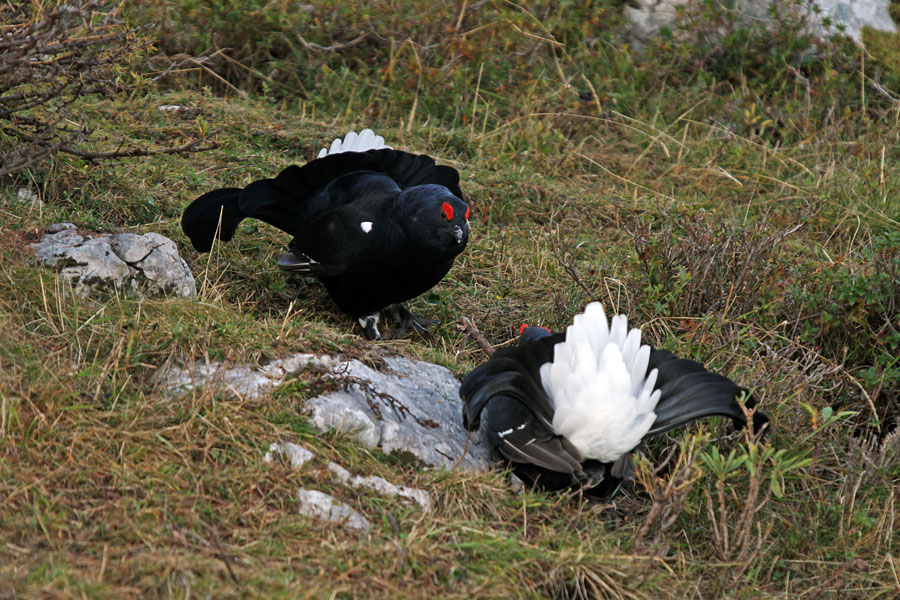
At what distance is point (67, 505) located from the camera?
2.55m

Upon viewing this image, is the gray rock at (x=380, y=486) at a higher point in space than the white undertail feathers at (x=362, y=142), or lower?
lower

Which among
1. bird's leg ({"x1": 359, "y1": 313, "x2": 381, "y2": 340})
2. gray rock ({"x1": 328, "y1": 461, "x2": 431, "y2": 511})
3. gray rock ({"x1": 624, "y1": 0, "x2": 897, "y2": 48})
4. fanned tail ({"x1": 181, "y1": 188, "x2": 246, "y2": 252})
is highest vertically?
gray rock ({"x1": 624, "y1": 0, "x2": 897, "y2": 48})

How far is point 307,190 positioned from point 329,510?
2.22 meters

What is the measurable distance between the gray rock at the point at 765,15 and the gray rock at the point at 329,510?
5648 millimetres

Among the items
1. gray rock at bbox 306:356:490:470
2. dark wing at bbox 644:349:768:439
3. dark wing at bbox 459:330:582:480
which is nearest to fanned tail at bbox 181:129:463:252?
gray rock at bbox 306:356:490:470

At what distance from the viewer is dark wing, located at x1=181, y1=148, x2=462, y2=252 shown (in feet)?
14.2

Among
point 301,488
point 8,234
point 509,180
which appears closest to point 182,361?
point 301,488

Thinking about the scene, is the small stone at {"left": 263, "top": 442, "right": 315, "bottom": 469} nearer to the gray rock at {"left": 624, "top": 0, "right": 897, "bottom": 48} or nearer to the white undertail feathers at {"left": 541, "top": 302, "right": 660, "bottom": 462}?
the white undertail feathers at {"left": 541, "top": 302, "right": 660, "bottom": 462}

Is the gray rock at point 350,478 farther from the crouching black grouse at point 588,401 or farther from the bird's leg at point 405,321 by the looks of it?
the bird's leg at point 405,321

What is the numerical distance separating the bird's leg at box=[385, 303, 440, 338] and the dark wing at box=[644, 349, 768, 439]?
5.18 feet

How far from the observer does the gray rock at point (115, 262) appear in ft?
11.9

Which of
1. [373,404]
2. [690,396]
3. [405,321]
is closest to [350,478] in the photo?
[373,404]

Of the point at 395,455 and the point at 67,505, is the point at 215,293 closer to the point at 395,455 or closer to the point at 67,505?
the point at 395,455

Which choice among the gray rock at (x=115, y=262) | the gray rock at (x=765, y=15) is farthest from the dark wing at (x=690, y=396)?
the gray rock at (x=765, y=15)
